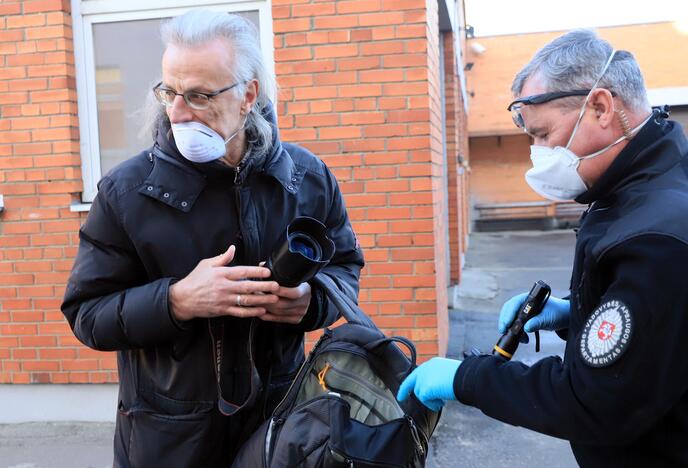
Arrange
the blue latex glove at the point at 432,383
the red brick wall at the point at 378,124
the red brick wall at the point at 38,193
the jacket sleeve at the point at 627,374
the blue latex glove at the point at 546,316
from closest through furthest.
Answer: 1. the jacket sleeve at the point at 627,374
2. the blue latex glove at the point at 432,383
3. the blue latex glove at the point at 546,316
4. the red brick wall at the point at 378,124
5. the red brick wall at the point at 38,193

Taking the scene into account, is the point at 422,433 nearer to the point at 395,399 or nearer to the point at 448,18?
the point at 395,399

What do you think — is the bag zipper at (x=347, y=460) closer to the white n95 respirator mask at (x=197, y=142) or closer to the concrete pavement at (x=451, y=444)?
the white n95 respirator mask at (x=197, y=142)

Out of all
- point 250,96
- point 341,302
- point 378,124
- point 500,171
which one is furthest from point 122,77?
point 500,171

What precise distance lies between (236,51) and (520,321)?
1105 mm

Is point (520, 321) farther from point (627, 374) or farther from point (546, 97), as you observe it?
point (546, 97)

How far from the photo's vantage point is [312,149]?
397 cm

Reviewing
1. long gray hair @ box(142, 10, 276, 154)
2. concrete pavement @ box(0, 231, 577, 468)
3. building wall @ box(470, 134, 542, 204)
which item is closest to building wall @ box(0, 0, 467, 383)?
concrete pavement @ box(0, 231, 577, 468)

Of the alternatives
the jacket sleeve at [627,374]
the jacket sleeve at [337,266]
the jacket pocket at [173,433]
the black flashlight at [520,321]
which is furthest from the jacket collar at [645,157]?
the jacket pocket at [173,433]

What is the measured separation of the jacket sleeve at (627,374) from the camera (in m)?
1.23

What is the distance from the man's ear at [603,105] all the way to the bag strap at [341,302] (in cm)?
80

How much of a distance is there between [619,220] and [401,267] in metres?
2.66

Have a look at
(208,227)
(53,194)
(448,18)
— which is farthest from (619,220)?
(448,18)

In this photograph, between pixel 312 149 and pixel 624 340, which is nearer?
pixel 624 340

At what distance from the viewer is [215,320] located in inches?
69.1
